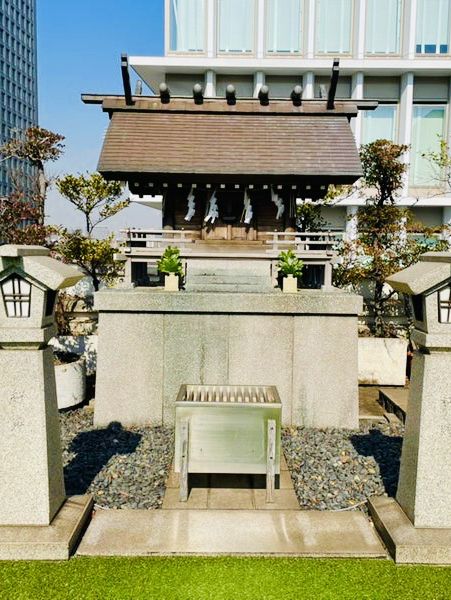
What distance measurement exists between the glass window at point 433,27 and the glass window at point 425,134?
3635 millimetres

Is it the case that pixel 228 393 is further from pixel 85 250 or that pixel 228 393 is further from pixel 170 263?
pixel 85 250

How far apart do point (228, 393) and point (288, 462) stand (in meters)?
2.00

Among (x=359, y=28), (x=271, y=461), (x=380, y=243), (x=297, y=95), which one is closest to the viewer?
(x=271, y=461)

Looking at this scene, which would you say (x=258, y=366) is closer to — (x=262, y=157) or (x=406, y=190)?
(x=262, y=157)

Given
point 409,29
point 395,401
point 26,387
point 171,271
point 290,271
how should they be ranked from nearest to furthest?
point 26,387
point 290,271
point 171,271
point 395,401
point 409,29

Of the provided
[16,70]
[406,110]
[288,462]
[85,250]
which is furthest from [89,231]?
[16,70]

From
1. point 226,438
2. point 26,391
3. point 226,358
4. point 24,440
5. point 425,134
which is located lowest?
point 226,438

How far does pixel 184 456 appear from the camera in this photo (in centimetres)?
705

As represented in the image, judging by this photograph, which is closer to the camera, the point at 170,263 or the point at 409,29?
the point at 170,263

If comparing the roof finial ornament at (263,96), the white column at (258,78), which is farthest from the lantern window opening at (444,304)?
the white column at (258,78)

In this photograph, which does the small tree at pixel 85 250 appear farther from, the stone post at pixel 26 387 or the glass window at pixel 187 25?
the glass window at pixel 187 25

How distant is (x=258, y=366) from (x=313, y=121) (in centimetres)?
780

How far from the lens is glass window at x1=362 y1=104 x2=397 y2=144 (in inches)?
1203

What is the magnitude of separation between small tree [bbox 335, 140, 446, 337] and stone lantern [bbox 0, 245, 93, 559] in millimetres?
12672
